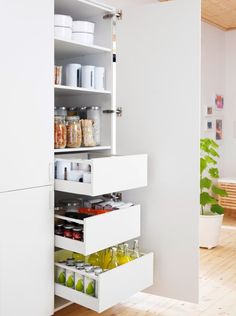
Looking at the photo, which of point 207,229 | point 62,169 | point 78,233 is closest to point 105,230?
point 78,233

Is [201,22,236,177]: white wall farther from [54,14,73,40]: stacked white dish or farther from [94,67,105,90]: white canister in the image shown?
[54,14,73,40]: stacked white dish

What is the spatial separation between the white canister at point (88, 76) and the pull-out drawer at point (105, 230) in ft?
2.52

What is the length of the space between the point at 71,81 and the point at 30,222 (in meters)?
0.90

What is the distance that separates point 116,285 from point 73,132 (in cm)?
87

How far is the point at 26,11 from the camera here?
208 cm

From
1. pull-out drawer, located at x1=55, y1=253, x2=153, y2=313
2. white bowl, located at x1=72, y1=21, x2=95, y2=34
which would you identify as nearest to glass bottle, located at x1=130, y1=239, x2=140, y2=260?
pull-out drawer, located at x1=55, y1=253, x2=153, y2=313

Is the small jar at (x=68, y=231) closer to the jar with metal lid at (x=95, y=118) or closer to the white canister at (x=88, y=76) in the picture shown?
the jar with metal lid at (x=95, y=118)

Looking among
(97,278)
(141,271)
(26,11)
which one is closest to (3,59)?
(26,11)

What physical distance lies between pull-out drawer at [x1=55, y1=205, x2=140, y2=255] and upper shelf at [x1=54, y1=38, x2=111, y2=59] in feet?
3.10

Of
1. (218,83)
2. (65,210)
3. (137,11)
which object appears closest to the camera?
(65,210)

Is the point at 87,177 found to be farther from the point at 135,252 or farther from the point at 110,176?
the point at 135,252

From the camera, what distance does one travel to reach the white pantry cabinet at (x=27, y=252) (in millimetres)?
2043

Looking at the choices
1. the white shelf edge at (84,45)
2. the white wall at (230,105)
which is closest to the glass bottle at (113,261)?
the white shelf edge at (84,45)

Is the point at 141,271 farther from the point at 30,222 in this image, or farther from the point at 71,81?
the point at 71,81
